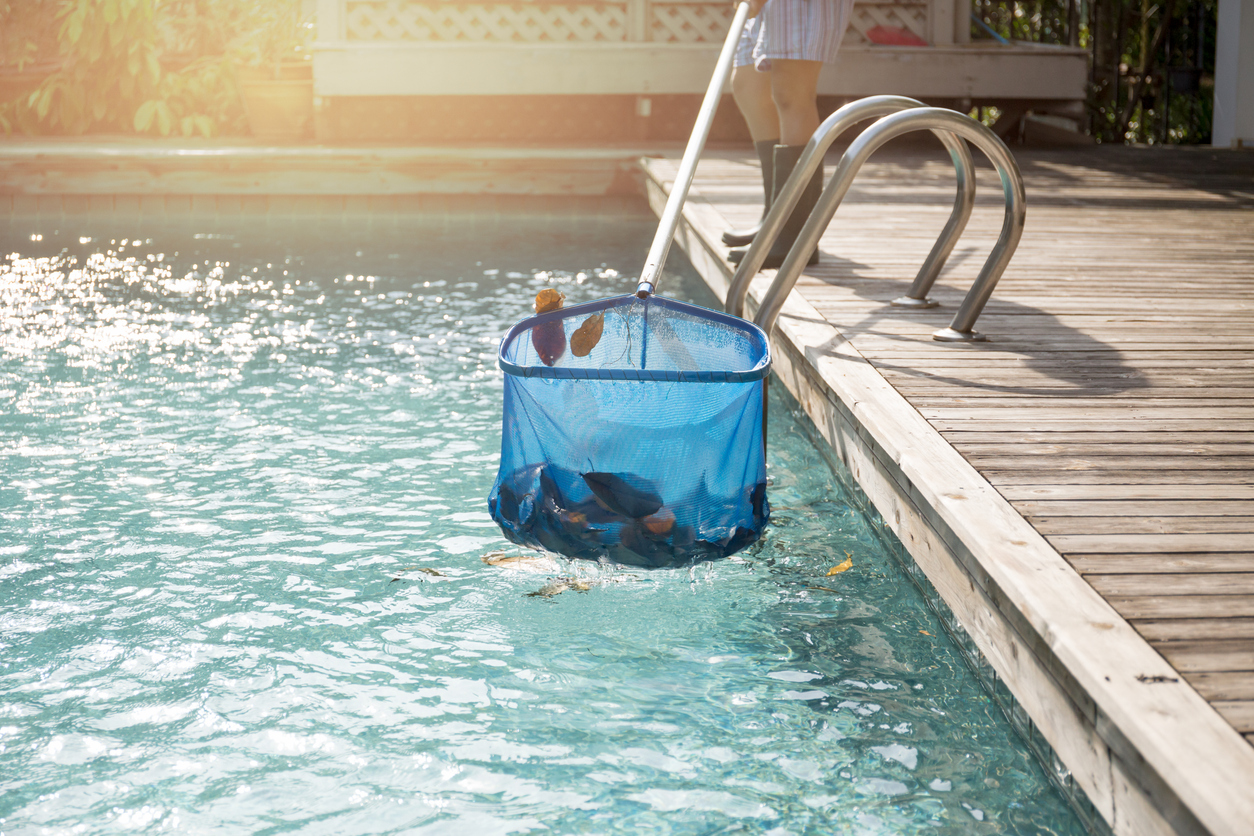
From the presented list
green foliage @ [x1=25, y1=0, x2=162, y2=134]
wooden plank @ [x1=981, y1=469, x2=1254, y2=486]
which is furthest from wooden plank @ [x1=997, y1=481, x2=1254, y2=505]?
green foliage @ [x1=25, y1=0, x2=162, y2=134]

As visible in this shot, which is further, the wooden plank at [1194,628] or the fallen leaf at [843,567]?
the fallen leaf at [843,567]

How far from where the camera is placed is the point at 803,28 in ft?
10.6

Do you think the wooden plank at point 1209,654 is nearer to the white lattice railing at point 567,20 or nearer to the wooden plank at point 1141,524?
the wooden plank at point 1141,524

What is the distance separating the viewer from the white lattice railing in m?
8.12

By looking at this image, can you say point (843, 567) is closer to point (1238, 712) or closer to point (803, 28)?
point (1238, 712)

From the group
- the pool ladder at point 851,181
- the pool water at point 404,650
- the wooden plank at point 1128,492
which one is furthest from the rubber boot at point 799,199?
the wooden plank at point 1128,492

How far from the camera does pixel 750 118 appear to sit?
12.6ft

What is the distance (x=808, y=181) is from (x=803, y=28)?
0.57 meters

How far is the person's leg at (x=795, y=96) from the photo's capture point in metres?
3.34

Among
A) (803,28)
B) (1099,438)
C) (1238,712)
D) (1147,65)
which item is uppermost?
(1147,65)

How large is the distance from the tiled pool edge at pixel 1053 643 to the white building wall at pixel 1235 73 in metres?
6.62

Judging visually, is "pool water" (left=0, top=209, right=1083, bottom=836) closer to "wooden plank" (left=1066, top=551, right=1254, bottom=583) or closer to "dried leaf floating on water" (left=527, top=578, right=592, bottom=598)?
"dried leaf floating on water" (left=527, top=578, right=592, bottom=598)

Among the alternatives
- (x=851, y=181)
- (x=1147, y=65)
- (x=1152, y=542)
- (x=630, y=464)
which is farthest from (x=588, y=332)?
(x=1147, y=65)

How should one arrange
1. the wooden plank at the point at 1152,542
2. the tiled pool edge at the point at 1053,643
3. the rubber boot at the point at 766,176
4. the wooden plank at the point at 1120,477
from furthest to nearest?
the rubber boot at the point at 766,176 < the wooden plank at the point at 1120,477 < the wooden plank at the point at 1152,542 < the tiled pool edge at the point at 1053,643
